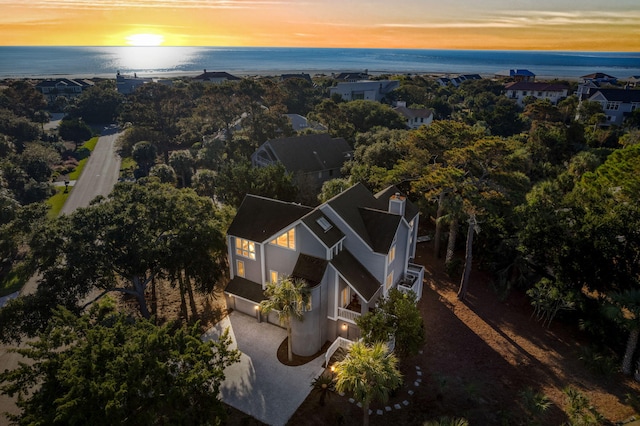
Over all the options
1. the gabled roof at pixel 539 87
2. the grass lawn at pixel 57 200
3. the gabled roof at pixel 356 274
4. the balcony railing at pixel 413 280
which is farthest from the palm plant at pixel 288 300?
the gabled roof at pixel 539 87

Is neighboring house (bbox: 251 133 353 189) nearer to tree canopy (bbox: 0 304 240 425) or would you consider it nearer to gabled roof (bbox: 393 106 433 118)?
tree canopy (bbox: 0 304 240 425)

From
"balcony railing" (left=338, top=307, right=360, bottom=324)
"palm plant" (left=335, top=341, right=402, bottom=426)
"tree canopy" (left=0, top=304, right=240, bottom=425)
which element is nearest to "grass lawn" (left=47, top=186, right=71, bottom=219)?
"tree canopy" (left=0, top=304, right=240, bottom=425)

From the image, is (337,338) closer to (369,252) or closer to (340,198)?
(369,252)

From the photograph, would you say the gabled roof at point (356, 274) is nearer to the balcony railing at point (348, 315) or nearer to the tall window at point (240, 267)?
the balcony railing at point (348, 315)

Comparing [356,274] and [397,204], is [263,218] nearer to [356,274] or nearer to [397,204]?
[356,274]

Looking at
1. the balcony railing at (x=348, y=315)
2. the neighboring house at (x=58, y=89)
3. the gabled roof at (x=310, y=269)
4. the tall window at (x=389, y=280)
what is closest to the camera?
the gabled roof at (x=310, y=269)
